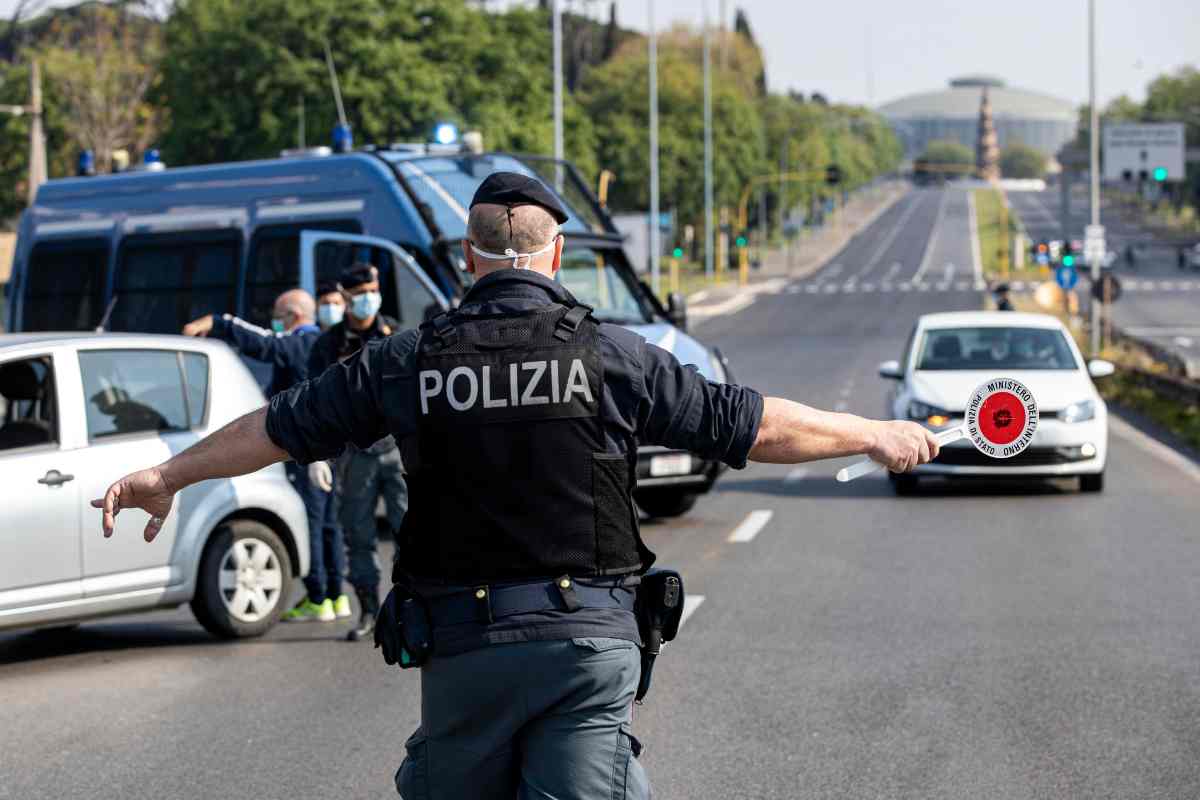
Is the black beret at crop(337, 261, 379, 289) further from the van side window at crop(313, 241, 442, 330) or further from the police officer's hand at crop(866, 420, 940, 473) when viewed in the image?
the police officer's hand at crop(866, 420, 940, 473)

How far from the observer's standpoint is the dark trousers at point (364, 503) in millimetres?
8914

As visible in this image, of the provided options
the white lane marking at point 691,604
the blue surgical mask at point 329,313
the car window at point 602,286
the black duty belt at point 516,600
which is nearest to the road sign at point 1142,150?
the car window at point 602,286

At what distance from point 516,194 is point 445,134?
11.7 metres

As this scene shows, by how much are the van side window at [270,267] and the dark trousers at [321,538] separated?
205 inches

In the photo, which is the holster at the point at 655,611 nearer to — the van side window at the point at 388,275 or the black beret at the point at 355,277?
the black beret at the point at 355,277

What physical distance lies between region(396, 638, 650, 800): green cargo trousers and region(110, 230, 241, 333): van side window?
11887mm

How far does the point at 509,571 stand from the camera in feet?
11.5

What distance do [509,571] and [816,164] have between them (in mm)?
131274

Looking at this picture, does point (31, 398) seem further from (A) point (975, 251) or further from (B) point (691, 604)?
(A) point (975, 251)

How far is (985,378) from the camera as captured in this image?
15383 millimetres

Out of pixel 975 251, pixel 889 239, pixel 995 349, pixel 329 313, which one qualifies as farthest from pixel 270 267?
pixel 889 239

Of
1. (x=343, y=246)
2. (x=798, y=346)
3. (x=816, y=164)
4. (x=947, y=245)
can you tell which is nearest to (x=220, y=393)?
(x=343, y=246)

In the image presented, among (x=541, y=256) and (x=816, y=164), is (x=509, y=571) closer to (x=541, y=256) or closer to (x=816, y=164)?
(x=541, y=256)

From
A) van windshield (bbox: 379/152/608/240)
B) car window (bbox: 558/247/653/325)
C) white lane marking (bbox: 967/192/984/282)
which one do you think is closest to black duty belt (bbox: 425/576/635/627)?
van windshield (bbox: 379/152/608/240)
